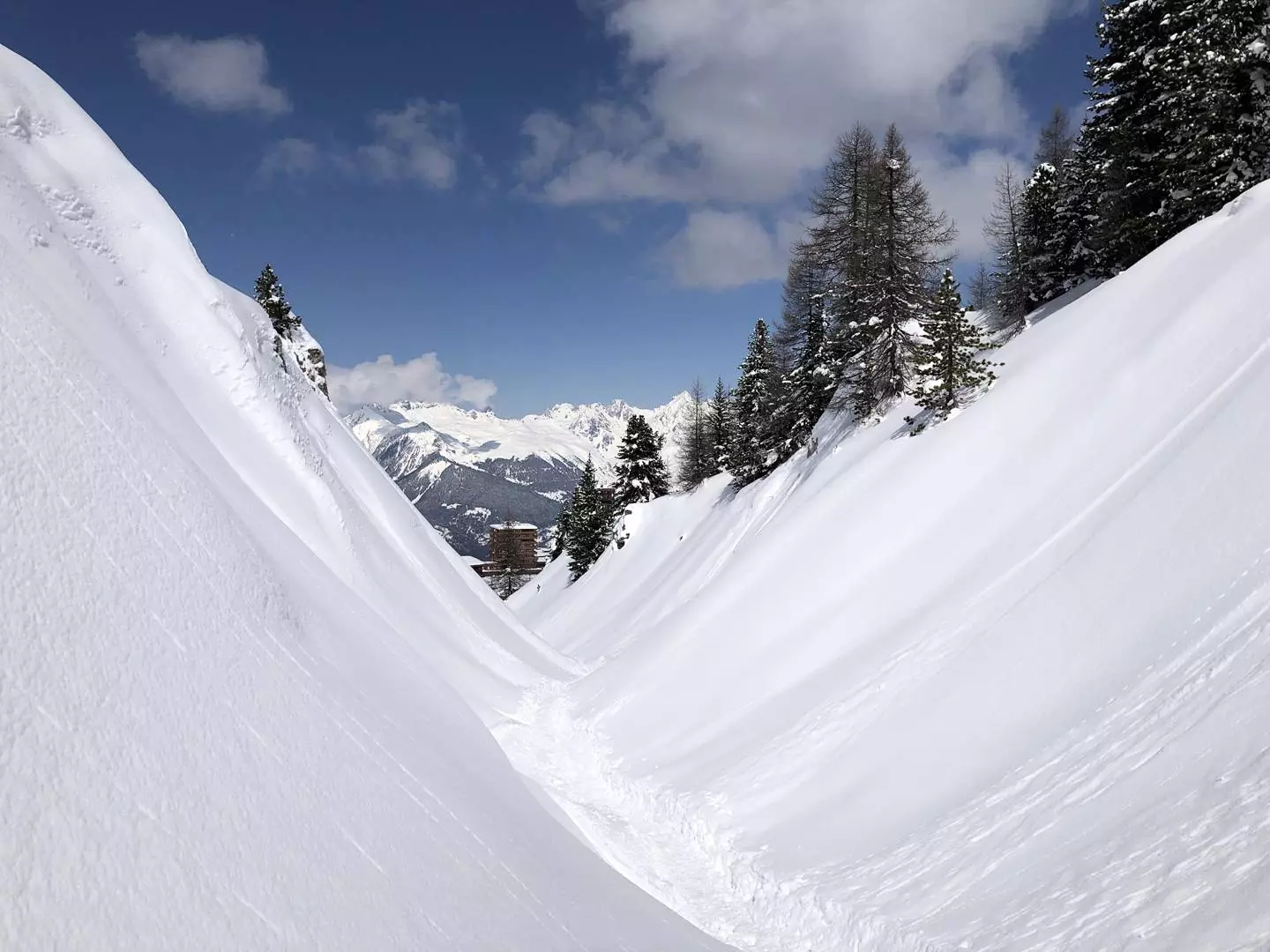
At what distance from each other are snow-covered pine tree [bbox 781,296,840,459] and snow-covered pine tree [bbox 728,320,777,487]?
1.71 meters

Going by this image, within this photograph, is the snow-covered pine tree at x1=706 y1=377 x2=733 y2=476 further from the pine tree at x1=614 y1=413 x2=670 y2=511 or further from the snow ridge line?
the snow ridge line

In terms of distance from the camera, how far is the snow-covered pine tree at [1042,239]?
3469 centimetres

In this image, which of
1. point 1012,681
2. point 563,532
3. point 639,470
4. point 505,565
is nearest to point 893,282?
point 1012,681

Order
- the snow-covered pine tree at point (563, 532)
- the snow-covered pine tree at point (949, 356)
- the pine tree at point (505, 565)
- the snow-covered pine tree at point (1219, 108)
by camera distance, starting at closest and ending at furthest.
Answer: the snow-covered pine tree at point (1219, 108)
the snow-covered pine tree at point (949, 356)
the snow-covered pine tree at point (563, 532)
the pine tree at point (505, 565)

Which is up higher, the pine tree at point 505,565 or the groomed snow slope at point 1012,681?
the pine tree at point 505,565

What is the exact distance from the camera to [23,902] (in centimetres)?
279

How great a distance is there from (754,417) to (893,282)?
14.5 meters

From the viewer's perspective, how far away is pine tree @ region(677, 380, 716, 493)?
166 ft

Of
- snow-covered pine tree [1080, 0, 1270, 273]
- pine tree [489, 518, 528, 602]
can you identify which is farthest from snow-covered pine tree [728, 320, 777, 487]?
pine tree [489, 518, 528, 602]

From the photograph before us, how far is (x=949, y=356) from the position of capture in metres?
20.8

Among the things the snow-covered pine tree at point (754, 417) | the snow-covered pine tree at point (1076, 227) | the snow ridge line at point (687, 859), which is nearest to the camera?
the snow ridge line at point (687, 859)

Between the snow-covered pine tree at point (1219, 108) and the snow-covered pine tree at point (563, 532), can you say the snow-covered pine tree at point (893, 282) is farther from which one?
the snow-covered pine tree at point (563, 532)

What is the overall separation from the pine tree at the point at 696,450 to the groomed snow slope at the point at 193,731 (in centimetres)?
3950

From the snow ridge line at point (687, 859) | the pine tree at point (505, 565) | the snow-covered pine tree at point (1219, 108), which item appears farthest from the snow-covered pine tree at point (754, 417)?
the pine tree at point (505, 565)
